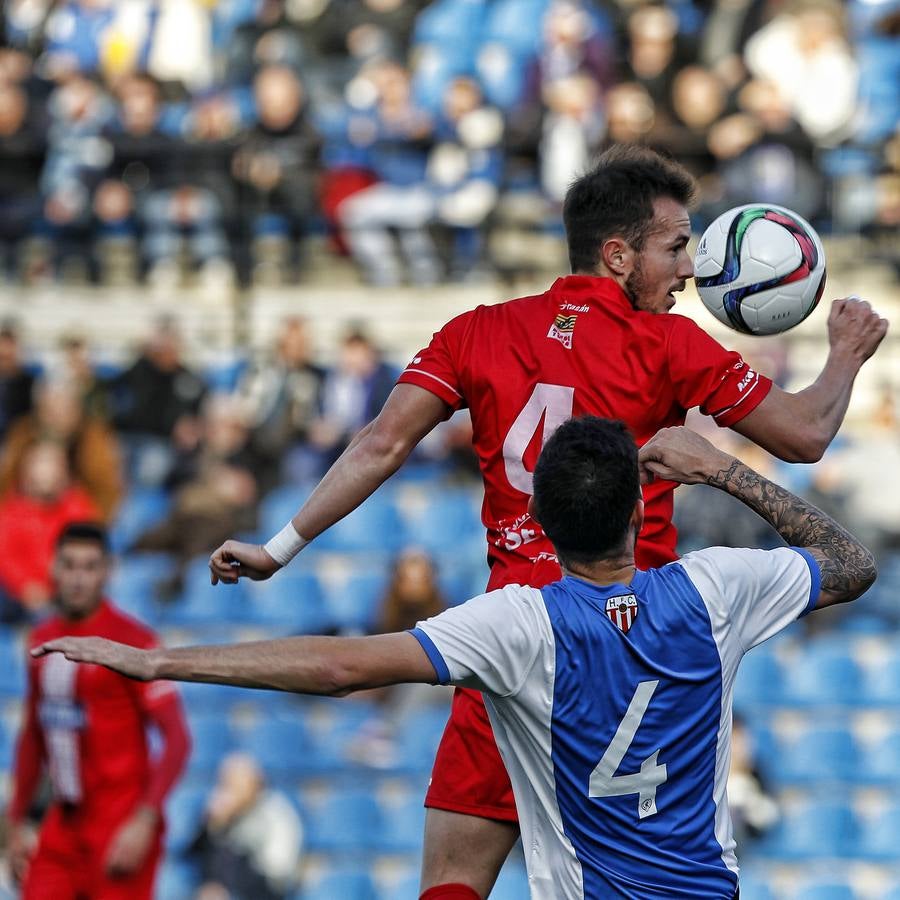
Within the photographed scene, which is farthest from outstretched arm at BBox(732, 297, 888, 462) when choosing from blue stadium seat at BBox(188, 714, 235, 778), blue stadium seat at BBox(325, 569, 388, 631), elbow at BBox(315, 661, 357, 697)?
Result: blue stadium seat at BBox(188, 714, 235, 778)

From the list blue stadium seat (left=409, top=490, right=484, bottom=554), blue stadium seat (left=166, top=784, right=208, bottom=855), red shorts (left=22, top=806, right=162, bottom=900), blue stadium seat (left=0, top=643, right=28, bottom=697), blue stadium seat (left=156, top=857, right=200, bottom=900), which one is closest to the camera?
red shorts (left=22, top=806, right=162, bottom=900)

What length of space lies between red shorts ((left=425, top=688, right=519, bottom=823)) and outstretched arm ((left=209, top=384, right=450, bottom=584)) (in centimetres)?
63

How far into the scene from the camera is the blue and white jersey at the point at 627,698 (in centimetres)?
360

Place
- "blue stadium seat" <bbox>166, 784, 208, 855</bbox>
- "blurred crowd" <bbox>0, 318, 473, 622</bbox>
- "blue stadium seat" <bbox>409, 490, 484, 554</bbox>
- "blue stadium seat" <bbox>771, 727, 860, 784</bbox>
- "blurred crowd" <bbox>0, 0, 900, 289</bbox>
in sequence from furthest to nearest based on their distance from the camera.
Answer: "blurred crowd" <bbox>0, 0, 900, 289</bbox> → "blue stadium seat" <bbox>409, 490, 484, 554</bbox> → "blurred crowd" <bbox>0, 318, 473, 622</bbox> → "blue stadium seat" <bbox>771, 727, 860, 784</bbox> → "blue stadium seat" <bbox>166, 784, 208, 855</bbox>

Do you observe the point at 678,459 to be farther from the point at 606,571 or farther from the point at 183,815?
the point at 183,815

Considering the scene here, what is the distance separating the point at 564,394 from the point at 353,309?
29.8 feet

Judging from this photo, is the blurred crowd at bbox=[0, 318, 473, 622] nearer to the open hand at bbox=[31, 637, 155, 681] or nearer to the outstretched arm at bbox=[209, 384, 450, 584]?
the outstretched arm at bbox=[209, 384, 450, 584]

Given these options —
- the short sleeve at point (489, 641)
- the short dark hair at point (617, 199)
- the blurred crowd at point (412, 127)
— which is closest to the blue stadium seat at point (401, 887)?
the blurred crowd at point (412, 127)

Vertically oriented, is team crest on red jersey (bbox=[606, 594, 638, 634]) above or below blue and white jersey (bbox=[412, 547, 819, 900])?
above

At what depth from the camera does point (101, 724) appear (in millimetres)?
6957

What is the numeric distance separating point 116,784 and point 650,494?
3.46 metres

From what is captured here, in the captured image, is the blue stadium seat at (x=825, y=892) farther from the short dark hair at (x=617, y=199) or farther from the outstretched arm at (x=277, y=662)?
the outstretched arm at (x=277, y=662)

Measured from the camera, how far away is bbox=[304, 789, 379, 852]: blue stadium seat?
10062mm

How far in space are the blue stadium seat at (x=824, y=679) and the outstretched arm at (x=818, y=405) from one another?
21.6 feet
